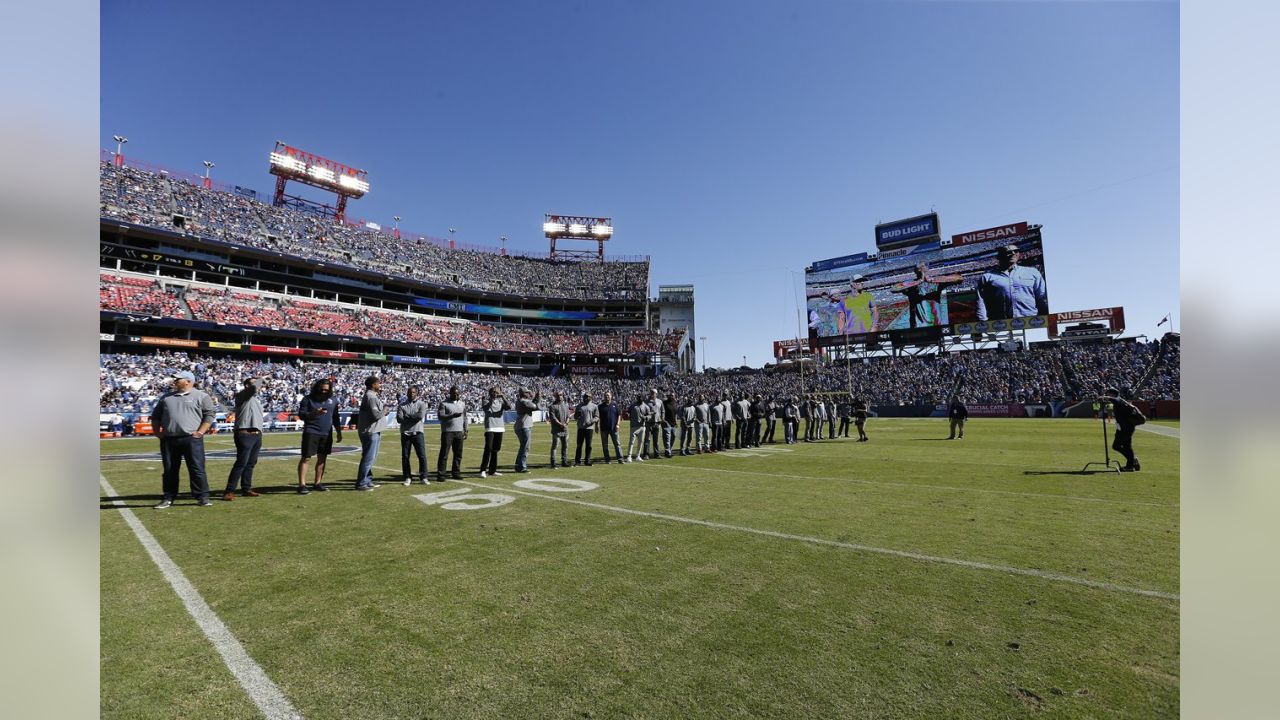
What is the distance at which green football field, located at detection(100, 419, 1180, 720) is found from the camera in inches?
113

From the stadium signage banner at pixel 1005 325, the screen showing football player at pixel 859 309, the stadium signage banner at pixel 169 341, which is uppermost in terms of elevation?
the screen showing football player at pixel 859 309

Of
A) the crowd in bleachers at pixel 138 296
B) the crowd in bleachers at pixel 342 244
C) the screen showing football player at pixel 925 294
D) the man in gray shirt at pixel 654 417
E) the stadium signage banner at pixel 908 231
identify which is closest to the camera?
the man in gray shirt at pixel 654 417

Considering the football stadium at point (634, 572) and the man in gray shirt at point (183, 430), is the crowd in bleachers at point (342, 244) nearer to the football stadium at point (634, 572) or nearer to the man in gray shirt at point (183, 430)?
the man in gray shirt at point (183, 430)

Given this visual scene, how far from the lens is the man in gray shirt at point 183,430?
779cm

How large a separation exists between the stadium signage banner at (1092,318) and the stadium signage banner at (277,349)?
3162 inches

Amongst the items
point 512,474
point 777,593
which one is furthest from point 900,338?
point 777,593

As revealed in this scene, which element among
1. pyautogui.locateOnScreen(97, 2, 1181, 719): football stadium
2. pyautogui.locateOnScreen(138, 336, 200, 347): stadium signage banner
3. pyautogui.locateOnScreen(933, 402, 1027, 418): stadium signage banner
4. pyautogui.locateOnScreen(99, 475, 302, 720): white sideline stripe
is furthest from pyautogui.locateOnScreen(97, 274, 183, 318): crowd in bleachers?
pyautogui.locateOnScreen(933, 402, 1027, 418): stadium signage banner

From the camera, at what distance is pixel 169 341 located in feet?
155

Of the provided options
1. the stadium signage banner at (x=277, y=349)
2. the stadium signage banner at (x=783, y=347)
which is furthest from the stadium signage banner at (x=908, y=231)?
the stadium signage banner at (x=277, y=349)

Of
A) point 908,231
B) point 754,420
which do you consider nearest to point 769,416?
point 754,420

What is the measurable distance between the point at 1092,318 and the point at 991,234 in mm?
13619

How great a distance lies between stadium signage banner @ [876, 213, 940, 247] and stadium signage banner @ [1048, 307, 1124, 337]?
48.6ft
